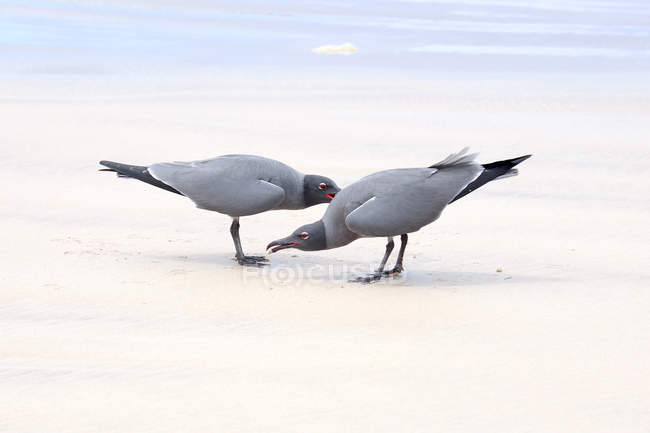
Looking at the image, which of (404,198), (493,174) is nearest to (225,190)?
(404,198)

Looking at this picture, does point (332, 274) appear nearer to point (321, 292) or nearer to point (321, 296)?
point (321, 292)

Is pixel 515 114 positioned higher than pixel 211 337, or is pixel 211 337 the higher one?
pixel 515 114

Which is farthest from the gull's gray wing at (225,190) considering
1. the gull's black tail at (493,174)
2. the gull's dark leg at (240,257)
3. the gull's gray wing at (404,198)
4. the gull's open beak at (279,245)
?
the gull's black tail at (493,174)

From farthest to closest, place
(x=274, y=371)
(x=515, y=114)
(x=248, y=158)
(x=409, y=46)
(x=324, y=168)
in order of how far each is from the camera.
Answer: (x=409, y=46)
(x=515, y=114)
(x=324, y=168)
(x=248, y=158)
(x=274, y=371)

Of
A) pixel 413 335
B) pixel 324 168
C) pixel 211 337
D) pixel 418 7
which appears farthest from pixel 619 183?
pixel 418 7

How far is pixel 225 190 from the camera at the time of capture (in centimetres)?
810

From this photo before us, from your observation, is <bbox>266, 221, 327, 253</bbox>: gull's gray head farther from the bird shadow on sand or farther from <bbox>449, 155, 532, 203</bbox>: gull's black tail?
<bbox>449, 155, 532, 203</bbox>: gull's black tail

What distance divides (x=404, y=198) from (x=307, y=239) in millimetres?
763

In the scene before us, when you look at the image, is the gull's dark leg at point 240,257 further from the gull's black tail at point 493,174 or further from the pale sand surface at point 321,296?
the gull's black tail at point 493,174

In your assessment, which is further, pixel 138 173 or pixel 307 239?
pixel 138 173

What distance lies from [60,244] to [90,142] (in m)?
4.38

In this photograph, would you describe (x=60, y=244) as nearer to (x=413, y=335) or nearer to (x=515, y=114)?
(x=413, y=335)

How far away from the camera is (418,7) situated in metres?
35.9

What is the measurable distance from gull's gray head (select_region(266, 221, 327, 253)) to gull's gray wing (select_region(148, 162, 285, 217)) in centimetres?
Result: 42
